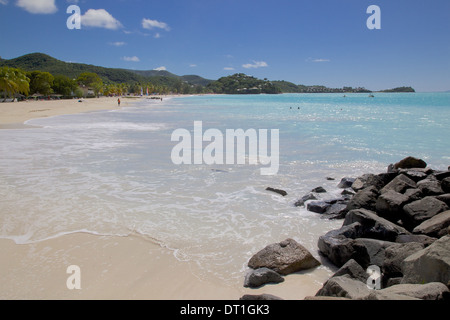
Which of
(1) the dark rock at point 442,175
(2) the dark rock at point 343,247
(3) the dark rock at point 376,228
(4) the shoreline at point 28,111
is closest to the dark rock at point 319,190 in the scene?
(1) the dark rock at point 442,175

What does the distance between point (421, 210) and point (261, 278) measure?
132 inches

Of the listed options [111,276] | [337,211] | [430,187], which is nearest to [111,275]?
[111,276]

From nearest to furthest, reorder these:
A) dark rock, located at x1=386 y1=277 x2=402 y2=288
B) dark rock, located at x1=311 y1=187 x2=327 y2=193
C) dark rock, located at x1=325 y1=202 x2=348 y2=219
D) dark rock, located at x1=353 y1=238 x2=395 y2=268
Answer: dark rock, located at x1=386 y1=277 x2=402 y2=288 → dark rock, located at x1=353 y1=238 x2=395 y2=268 → dark rock, located at x1=325 y1=202 x2=348 y2=219 → dark rock, located at x1=311 y1=187 x2=327 y2=193

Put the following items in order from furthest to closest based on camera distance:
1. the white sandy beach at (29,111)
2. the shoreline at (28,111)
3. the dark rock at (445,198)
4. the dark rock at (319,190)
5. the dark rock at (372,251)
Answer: the white sandy beach at (29,111) < the shoreline at (28,111) < the dark rock at (319,190) < the dark rock at (445,198) < the dark rock at (372,251)

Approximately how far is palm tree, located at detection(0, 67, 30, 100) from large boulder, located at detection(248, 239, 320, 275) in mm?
72714

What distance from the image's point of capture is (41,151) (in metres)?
13.3

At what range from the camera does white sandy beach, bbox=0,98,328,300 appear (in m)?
3.89

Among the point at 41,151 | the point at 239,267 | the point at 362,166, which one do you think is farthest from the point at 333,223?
the point at 41,151

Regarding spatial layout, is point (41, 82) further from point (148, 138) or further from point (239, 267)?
point (239, 267)

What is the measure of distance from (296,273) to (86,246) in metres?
3.39

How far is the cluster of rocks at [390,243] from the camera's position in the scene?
3.14 metres

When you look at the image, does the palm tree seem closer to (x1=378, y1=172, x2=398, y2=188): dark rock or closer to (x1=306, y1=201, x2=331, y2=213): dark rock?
(x1=306, y1=201, x2=331, y2=213): dark rock

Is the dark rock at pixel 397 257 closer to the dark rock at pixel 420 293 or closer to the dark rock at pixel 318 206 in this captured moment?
the dark rock at pixel 420 293

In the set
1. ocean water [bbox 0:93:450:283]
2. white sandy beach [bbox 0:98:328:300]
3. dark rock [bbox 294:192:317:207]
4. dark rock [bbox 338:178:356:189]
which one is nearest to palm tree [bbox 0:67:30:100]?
ocean water [bbox 0:93:450:283]
